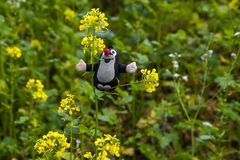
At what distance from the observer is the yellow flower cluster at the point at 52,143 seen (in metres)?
2.09

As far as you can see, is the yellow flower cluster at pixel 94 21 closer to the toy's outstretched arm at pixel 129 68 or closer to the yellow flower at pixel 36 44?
the toy's outstretched arm at pixel 129 68

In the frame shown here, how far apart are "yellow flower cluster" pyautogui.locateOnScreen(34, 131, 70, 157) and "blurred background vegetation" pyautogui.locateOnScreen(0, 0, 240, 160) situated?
1.93ft

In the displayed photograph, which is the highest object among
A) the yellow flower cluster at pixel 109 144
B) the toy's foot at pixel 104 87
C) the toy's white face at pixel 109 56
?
the toy's white face at pixel 109 56

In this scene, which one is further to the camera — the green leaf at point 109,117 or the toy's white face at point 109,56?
the green leaf at point 109,117

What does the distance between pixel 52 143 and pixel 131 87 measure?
1091 millimetres

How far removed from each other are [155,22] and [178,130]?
1.09 metres

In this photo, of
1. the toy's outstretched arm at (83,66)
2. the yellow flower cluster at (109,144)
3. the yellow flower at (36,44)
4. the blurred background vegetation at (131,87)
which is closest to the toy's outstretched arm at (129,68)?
the toy's outstretched arm at (83,66)

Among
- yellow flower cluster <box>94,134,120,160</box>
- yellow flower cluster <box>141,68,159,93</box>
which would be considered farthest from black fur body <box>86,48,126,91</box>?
yellow flower cluster <box>94,134,120,160</box>

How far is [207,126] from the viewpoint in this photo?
10.4 ft

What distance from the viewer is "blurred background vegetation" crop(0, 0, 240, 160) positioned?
3242 mm

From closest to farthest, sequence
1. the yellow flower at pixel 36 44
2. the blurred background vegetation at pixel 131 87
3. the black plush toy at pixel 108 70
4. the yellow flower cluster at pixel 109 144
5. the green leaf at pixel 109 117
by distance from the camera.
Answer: the yellow flower cluster at pixel 109 144
the black plush toy at pixel 108 70
the green leaf at pixel 109 117
the blurred background vegetation at pixel 131 87
the yellow flower at pixel 36 44

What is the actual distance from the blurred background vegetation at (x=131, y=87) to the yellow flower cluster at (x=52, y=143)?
1.93 feet

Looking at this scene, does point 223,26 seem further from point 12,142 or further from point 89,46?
point 89,46

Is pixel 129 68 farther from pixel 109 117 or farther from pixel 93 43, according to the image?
pixel 109 117
